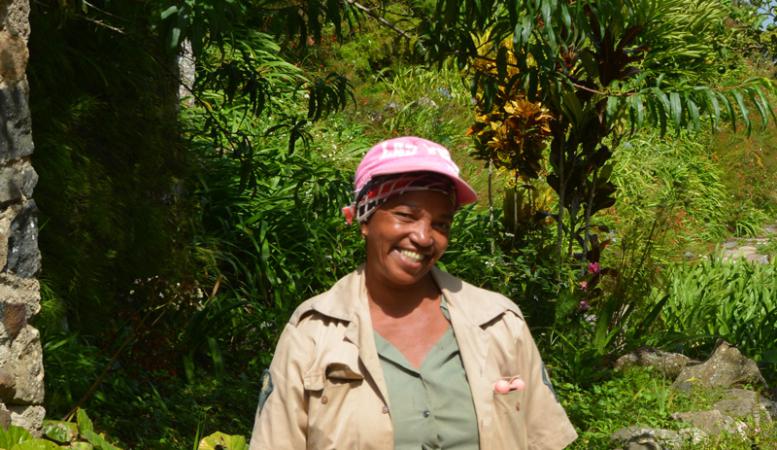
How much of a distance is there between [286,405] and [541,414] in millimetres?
602

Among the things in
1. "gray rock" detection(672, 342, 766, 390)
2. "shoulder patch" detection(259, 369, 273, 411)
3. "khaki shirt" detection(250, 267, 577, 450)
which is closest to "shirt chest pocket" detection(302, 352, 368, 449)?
"khaki shirt" detection(250, 267, 577, 450)

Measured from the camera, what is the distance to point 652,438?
521 centimetres

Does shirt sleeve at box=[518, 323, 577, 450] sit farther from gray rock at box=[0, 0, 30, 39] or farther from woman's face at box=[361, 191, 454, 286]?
gray rock at box=[0, 0, 30, 39]

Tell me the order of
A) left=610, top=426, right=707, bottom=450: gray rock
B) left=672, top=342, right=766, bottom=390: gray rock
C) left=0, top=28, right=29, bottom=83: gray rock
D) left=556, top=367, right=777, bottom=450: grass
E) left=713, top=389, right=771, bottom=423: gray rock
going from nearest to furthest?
Result: left=0, top=28, right=29, bottom=83: gray rock → left=610, top=426, right=707, bottom=450: gray rock → left=556, top=367, right=777, bottom=450: grass → left=713, top=389, right=771, bottom=423: gray rock → left=672, top=342, right=766, bottom=390: gray rock

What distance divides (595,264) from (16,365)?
12.3ft

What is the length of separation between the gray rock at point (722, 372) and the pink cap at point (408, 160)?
4.10 meters

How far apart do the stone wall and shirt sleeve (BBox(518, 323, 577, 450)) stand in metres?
1.68

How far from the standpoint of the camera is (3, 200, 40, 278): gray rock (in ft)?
11.1

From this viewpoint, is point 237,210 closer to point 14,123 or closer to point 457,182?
point 14,123

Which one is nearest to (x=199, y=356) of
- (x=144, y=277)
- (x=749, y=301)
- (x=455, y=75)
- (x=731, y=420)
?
(x=144, y=277)

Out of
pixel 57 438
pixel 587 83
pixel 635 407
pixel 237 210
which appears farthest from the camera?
pixel 237 210

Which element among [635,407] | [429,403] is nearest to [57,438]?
[429,403]

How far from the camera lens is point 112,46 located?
5.16 m

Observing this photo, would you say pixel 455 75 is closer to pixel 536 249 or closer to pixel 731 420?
pixel 536 249
